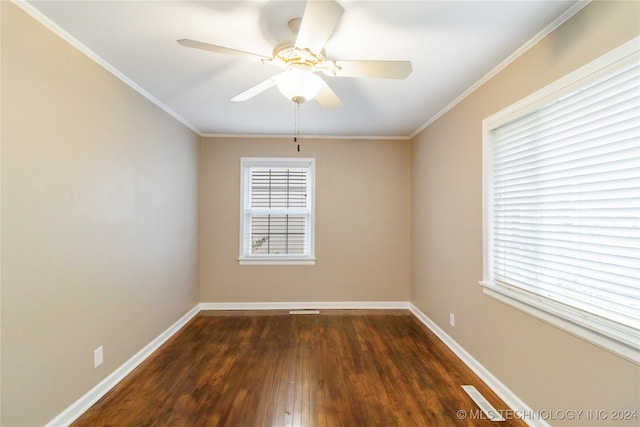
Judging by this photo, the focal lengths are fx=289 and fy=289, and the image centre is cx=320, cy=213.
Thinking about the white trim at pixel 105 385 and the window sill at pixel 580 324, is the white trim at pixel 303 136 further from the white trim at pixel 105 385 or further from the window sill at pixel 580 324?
the window sill at pixel 580 324

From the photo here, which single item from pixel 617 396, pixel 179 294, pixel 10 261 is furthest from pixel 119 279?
pixel 617 396

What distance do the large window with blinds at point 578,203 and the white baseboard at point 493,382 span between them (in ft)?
2.07

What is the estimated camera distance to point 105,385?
217cm

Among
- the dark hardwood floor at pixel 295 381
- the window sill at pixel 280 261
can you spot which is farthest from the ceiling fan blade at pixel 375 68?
the window sill at pixel 280 261

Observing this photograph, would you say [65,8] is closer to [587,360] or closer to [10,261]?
[10,261]

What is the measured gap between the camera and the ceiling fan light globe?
1.64 m

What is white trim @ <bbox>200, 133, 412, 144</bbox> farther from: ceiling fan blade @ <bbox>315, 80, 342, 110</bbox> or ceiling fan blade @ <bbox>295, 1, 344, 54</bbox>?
ceiling fan blade @ <bbox>295, 1, 344, 54</bbox>

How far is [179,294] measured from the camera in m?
3.47

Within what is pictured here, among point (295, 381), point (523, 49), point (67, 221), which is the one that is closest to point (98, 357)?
point (67, 221)

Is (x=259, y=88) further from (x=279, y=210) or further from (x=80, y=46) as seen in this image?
(x=279, y=210)

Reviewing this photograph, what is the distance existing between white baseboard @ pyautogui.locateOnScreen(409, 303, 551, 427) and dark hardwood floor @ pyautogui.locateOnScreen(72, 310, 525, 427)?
6 cm

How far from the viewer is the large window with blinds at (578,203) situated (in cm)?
132

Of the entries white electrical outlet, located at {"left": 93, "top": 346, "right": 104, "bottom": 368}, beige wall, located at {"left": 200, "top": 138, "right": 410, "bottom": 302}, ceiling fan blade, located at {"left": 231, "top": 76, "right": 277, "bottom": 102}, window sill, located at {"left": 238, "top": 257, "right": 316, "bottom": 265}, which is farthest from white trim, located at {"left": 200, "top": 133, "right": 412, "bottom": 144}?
white electrical outlet, located at {"left": 93, "top": 346, "right": 104, "bottom": 368}

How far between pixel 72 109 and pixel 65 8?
1.89 ft
